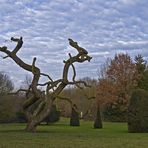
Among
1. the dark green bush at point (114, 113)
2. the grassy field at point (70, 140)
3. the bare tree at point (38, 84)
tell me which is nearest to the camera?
the grassy field at point (70, 140)

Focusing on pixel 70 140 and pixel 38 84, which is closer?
pixel 70 140

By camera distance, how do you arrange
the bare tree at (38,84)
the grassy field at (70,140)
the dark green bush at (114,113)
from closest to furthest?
the grassy field at (70,140) < the bare tree at (38,84) < the dark green bush at (114,113)

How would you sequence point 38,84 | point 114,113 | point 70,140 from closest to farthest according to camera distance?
point 70,140 < point 38,84 < point 114,113

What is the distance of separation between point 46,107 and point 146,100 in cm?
896

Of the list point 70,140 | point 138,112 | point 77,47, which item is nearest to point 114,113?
point 138,112

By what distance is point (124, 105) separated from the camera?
6731 cm

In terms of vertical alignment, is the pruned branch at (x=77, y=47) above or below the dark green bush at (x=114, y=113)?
above

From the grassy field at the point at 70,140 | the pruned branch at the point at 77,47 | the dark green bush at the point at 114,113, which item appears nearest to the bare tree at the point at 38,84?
the pruned branch at the point at 77,47

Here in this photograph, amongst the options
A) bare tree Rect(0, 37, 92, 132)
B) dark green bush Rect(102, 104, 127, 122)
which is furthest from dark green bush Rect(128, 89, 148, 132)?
A: dark green bush Rect(102, 104, 127, 122)

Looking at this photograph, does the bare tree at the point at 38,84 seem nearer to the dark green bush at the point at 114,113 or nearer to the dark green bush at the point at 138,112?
the dark green bush at the point at 138,112

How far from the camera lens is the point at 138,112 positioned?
115 ft

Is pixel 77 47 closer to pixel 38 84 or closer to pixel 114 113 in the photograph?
pixel 38 84

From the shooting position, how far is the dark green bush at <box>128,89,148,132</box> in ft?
115

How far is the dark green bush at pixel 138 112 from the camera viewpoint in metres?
35.1
